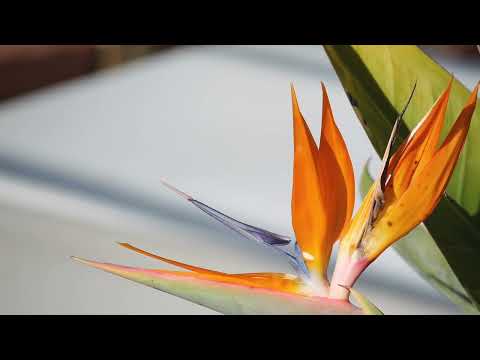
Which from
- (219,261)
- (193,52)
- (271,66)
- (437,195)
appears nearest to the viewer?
(437,195)

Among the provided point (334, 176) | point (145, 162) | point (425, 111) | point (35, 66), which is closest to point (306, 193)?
point (334, 176)

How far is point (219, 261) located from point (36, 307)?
0.61m

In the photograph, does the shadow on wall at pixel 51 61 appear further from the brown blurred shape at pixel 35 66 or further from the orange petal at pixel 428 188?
the orange petal at pixel 428 188

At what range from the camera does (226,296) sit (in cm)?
46

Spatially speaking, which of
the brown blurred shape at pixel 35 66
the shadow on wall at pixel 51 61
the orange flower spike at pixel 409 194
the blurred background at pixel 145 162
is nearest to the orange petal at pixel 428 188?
the orange flower spike at pixel 409 194

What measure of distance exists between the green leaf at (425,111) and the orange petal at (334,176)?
4 cm

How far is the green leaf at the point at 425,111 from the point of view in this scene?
523 mm

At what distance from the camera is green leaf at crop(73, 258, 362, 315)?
456 millimetres

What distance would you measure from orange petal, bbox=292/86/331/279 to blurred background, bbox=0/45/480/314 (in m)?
0.37

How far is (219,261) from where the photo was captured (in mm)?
1535

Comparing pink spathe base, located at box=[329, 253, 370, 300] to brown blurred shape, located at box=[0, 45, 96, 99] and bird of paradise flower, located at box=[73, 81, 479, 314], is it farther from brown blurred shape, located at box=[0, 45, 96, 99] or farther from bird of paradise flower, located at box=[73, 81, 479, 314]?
brown blurred shape, located at box=[0, 45, 96, 99]

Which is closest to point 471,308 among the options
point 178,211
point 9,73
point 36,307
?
point 36,307

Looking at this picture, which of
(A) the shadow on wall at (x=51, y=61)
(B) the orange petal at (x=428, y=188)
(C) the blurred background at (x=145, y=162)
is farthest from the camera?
(A) the shadow on wall at (x=51, y=61)
